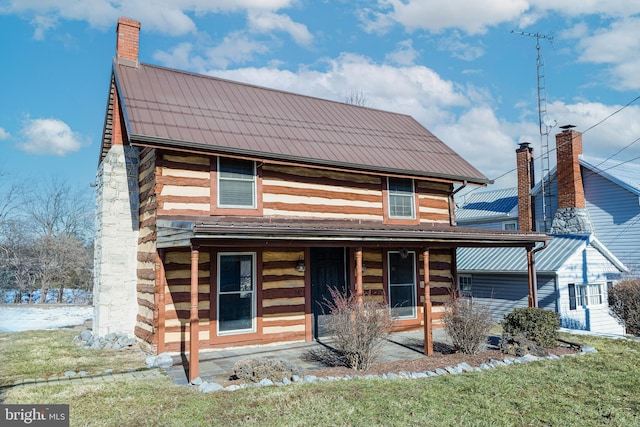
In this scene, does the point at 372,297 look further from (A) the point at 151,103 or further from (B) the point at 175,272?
(A) the point at 151,103

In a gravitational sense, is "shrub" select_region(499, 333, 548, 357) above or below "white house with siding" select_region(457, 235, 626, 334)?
below

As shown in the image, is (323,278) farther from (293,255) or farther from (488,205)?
(488,205)

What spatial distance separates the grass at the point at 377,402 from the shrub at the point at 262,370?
487 millimetres

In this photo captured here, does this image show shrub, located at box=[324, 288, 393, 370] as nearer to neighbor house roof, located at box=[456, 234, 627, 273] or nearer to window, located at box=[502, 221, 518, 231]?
neighbor house roof, located at box=[456, 234, 627, 273]

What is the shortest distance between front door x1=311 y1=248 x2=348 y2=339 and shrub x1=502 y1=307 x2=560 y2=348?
4145 mm

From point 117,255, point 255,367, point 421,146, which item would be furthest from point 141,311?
point 421,146

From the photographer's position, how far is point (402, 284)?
13266 millimetres

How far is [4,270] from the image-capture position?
2169cm

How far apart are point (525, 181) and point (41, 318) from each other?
2154cm

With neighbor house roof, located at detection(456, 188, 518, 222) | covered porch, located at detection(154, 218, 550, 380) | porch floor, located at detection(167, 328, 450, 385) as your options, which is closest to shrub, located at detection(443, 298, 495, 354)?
covered porch, located at detection(154, 218, 550, 380)

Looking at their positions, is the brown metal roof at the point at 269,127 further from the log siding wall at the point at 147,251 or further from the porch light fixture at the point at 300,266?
the porch light fixture at the point at 300,266

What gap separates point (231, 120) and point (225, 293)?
13.9 ft

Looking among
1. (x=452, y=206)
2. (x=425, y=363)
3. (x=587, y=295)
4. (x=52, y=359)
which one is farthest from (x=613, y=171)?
(x=52, y=359)

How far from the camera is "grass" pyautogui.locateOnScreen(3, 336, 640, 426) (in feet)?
19.2
